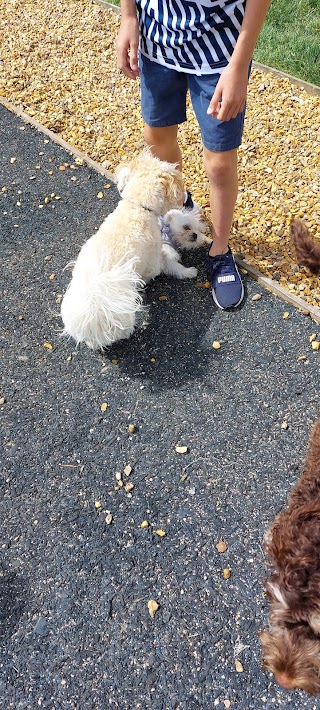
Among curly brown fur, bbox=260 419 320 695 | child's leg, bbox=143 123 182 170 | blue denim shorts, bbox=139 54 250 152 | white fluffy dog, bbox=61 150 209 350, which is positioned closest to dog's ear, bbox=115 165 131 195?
white fluffy dog, bbox=61 150 209 350

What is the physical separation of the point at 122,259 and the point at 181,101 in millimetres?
984

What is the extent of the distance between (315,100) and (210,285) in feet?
8.13

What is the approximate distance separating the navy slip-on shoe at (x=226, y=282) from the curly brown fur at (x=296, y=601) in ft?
6.07

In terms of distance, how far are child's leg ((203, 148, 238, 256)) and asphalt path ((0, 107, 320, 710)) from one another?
353 mm

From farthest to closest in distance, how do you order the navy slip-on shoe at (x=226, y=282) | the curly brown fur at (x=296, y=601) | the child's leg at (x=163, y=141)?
the navy slip-on shoe at (x=226, y=282), the child's leg at (x=163, y=141), the curly brown fur at (x=296, y=601)

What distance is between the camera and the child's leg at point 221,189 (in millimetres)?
2941

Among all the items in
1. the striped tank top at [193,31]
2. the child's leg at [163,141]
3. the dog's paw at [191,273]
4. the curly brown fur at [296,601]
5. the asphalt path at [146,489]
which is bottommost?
the asphalt path at [146,489]

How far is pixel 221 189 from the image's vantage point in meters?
3.13

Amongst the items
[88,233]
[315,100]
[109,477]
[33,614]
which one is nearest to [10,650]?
[33,614]

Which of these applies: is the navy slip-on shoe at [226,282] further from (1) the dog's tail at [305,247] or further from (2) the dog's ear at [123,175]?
(2) the dog's ear at [123,175]

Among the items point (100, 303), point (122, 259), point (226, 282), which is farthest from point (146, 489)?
point (226, 282)

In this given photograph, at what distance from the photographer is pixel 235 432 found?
2.87 m

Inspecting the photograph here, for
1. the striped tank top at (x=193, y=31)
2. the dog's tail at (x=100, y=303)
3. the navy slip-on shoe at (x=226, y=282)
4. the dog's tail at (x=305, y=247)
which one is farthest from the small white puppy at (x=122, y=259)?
the dog's tail at (x=305, y=247)

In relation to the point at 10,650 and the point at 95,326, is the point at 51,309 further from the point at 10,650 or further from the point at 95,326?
the point at 10,650
